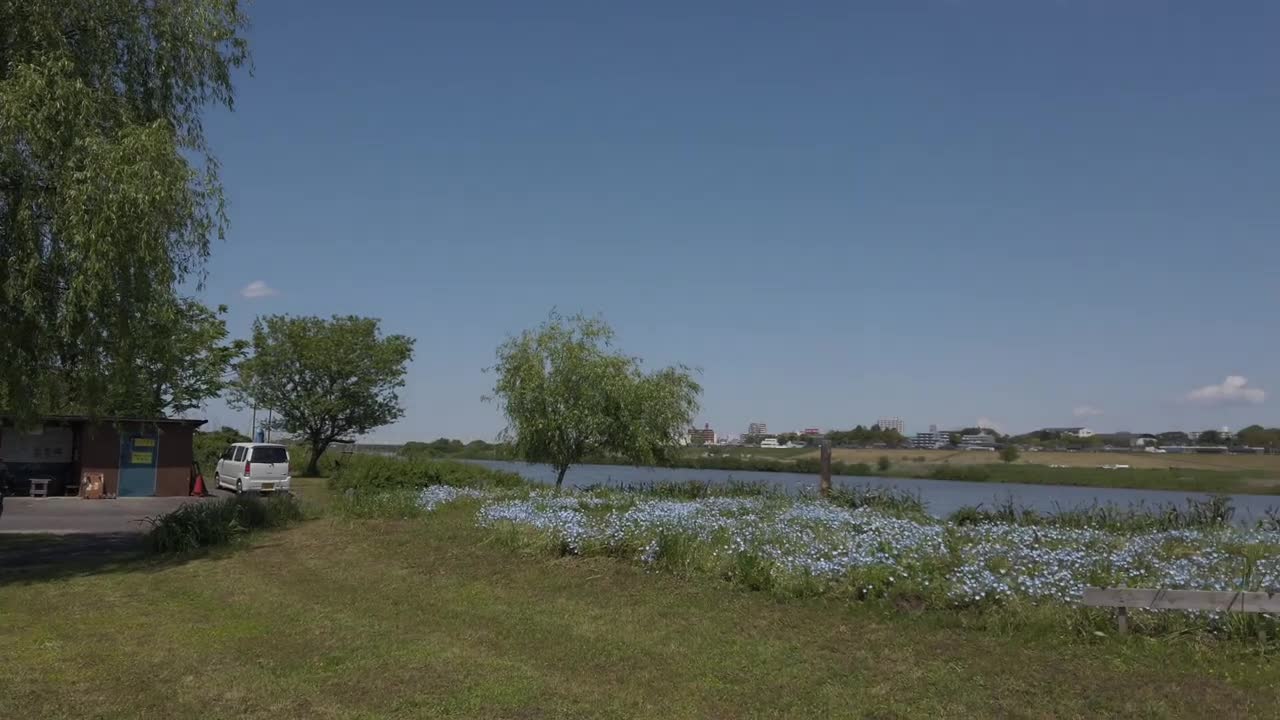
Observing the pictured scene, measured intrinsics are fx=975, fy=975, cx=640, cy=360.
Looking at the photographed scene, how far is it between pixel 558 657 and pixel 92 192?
26.4 feet

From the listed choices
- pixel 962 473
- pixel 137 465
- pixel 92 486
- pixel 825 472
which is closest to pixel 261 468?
pixel 137 465

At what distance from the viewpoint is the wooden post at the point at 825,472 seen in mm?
19125

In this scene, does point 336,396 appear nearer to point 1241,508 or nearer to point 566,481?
point 566,481

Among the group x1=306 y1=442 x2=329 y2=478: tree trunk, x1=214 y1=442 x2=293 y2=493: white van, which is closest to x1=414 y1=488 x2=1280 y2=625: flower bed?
x1=214 y1=442 x2=293 y2=493: white van

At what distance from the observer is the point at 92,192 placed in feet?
37.6

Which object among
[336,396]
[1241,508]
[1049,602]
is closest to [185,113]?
[1049,602]

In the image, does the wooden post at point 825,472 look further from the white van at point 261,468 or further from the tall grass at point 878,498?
the white van at point 261,468

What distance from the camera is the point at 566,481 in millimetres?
25875

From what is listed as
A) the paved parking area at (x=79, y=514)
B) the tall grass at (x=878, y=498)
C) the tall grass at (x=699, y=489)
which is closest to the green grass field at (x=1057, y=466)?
the tall grass at (x=699, y=489)

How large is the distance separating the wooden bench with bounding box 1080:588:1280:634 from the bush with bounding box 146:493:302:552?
12.4 meters

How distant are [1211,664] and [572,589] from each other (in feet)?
19.9

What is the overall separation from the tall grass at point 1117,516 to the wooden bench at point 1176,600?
671 centimetres

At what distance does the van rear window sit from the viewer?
31281 millimetres

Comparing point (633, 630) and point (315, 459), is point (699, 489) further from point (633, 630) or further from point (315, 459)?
point (315, 459)
